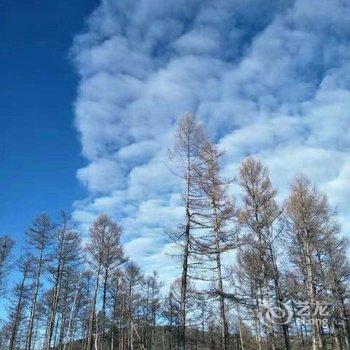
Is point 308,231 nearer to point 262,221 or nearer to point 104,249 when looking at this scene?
point 262,221

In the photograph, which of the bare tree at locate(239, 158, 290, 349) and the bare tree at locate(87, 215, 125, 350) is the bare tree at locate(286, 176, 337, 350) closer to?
the bare tree at locate(239, 158, 290, 349)

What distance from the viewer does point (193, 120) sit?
1705 centimetres

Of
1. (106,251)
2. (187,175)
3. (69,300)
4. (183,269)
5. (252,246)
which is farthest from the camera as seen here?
(69,300)

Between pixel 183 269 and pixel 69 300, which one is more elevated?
pixel 69 300

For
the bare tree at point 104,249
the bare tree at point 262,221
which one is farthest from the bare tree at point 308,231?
the bare tree at point 104,249

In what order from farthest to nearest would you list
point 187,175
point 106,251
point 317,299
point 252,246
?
point 106,251, point 317,299, point 252,246, point 187,175

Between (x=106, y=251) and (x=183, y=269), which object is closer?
(x=183, y=269)

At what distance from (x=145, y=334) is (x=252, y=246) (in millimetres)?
36031

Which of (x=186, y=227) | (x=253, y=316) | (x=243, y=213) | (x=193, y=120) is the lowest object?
(x=253, y=316)

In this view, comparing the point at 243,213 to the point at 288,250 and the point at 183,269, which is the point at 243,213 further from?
the point at 183,269

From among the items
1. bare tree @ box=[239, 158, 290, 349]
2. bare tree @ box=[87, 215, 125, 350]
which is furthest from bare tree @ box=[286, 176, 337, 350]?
bare tree @ box=[87, 215, 125, 350]

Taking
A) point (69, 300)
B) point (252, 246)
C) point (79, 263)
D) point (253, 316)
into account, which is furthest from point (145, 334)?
point (252, 246)

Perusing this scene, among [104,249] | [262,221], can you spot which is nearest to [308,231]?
[262,221]

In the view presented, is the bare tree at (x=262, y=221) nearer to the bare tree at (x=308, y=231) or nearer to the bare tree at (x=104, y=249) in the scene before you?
the bare tree at (x=308, y=231)
